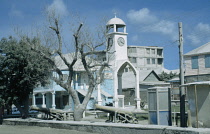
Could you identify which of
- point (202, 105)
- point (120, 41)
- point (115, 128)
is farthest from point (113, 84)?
point (202, 105)

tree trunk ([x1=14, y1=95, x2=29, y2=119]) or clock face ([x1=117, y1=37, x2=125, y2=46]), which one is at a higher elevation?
clock face ([x1=117, y1=37, x2=125, y2=46])

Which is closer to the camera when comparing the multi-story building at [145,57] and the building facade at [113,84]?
the building facade at [113,84]

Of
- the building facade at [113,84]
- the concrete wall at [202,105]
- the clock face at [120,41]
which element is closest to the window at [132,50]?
the building facade at [113,84]

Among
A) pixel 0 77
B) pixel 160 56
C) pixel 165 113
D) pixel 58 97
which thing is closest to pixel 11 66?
pixel 0 77

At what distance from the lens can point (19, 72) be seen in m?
22.6

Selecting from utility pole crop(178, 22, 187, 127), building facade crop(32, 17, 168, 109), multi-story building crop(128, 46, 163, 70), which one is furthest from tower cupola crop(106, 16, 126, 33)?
multi-story building crop(128, 46, 163, 70)

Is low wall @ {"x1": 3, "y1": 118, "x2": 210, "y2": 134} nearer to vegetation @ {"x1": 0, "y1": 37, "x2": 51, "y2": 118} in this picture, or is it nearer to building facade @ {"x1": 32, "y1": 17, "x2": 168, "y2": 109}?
vegetation @ {"x1": 0, "y1": 37, "x2": 51, "y2": 118}

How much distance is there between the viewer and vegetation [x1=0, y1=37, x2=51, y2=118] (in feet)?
73.0

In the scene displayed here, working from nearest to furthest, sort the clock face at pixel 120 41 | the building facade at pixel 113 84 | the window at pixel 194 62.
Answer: the building facade at pixel 113 84, the clock face at pixel 120 41, the window at pixel 194 62

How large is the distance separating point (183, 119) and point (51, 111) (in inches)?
441

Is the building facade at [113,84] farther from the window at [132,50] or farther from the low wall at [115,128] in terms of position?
the window at [132,50]

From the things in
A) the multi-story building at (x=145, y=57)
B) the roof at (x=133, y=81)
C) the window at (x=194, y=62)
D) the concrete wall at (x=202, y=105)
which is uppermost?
the multi-story building at (x=145, y=57)

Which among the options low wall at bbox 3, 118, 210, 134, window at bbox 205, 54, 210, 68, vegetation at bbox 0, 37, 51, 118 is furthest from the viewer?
window at bbox 205, 54, 210, 68

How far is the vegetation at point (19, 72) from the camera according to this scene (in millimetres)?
22250
